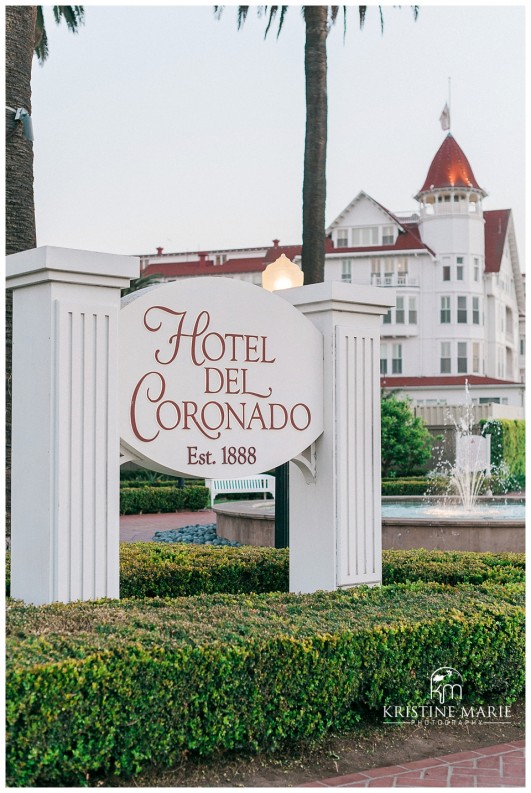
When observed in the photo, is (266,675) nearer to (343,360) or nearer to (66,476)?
(66,476)

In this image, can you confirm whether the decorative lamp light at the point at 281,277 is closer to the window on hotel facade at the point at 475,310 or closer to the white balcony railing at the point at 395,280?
the white balcony railing at the point at 395,280

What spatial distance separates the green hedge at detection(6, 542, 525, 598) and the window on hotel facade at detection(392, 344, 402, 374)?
37.2 meters

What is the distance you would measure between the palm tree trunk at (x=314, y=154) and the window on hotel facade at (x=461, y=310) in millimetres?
32500

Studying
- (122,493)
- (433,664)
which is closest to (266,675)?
(433,664)

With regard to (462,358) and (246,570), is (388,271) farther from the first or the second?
(246,570)

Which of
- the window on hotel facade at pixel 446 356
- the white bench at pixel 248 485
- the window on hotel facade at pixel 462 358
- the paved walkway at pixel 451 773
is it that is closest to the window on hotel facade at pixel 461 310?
the window on hotel facade at pixel 462 358

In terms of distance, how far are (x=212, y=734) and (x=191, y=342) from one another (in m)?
2.47

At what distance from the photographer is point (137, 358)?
5.62 m

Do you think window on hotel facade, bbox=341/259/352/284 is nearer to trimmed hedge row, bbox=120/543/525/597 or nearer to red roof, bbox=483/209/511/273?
red roof, bbox=483/209/511/273

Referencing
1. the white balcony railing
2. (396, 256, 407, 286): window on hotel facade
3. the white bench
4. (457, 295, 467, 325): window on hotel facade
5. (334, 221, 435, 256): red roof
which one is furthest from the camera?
(457, 295, 467, 325): window on hotel facade

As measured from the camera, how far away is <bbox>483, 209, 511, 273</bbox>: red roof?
4625cm

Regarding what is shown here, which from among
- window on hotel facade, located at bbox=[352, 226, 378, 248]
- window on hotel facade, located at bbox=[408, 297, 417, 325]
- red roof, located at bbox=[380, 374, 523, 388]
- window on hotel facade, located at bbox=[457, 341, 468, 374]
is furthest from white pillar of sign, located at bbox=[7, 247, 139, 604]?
window on hotel facade, located at bbox=[352, 226, 378, 248]

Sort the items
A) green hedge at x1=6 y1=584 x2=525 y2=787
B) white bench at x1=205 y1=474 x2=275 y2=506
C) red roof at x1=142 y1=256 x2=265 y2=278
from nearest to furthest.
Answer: green hedge at x1=6 y1=584 x2=525 y2=787
white bench at x1=205 y1=474 x2=275 y2=506
red roof at x1=142 y1=256 x2=265 y2=278

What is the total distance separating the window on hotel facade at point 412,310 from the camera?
144 feet
